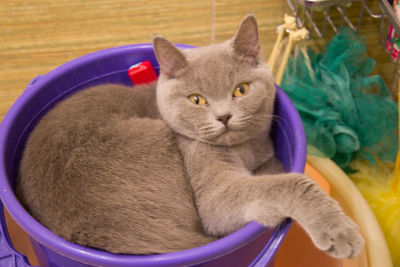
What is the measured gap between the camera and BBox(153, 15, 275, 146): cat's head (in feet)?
3.09

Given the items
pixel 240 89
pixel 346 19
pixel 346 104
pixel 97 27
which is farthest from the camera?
pixel 97 27

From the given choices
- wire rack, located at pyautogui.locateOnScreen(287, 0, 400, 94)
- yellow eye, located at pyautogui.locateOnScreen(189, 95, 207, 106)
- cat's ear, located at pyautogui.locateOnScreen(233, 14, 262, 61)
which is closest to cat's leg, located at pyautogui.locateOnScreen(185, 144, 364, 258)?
yellow eye, located at pyautogui.locateOnScreen(189, 95, 207, 106)

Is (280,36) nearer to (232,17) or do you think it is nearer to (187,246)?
(232,17)

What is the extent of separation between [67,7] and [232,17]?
67 cm

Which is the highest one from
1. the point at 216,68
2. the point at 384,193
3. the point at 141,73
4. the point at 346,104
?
the point at 216,68

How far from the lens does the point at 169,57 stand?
990mm

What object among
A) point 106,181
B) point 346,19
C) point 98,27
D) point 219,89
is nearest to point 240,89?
point 219,89

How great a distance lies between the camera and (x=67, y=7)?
1573mm

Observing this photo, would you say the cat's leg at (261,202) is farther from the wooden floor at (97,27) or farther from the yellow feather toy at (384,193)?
the wooden floor at (97,27)

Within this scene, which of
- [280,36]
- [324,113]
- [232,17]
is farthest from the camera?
[232,17]

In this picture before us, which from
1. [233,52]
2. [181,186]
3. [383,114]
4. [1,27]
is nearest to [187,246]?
[181,186]

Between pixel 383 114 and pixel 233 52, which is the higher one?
pixel 233 52

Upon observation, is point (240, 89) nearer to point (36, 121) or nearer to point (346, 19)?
point (36, 121)

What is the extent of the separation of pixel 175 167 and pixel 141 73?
0.41m
